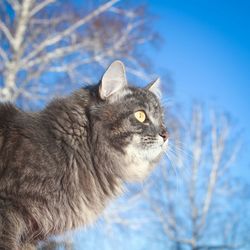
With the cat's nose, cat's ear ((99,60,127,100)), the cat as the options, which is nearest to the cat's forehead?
the cat

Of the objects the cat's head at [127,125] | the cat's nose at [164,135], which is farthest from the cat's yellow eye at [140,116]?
the cat's nose at [164,135]

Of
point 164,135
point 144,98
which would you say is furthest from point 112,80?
point 164,135

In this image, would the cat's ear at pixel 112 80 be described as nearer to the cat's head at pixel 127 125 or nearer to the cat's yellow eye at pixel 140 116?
the cat's head at pixel 127 125

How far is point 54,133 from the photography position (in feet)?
A: 9.51

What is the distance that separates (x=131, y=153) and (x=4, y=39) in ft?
26.3

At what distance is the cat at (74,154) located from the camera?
2.55 meters

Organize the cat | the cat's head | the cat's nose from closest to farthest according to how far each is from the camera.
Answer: the cat → the cat's head → the cat's nose

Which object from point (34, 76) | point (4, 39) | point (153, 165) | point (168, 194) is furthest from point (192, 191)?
point (153, 165)

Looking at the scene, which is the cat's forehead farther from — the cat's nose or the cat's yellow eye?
the cat's nose

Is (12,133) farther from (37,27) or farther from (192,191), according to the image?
(192,191)

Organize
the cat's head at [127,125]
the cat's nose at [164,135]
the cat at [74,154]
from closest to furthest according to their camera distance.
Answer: the cat at [74,154]
the cat's head at [127,125]
the cat's nose at [164,135]

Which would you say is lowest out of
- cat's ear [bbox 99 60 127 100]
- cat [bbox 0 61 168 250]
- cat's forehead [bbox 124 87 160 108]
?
cat [bbox 0 61 168 250]

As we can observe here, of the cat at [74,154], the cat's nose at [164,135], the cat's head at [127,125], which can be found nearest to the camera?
the cat at [74,154]

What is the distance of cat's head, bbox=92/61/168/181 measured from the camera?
306cm
